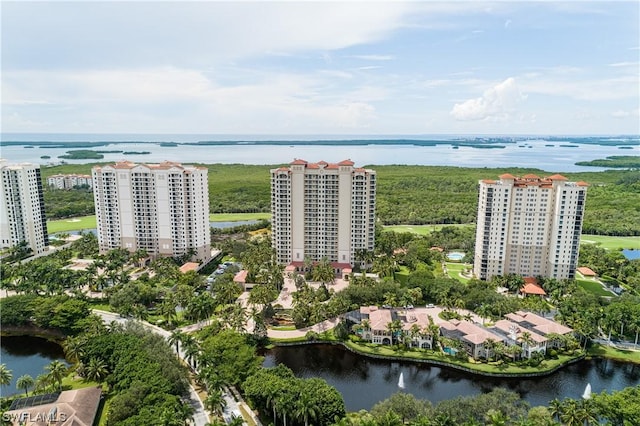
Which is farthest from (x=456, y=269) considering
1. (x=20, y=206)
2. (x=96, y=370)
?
(x=20, y=206)

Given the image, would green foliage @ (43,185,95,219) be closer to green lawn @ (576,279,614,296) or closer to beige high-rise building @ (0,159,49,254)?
beige high-rise building @ (0,159,49,254)

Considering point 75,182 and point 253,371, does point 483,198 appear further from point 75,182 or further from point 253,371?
point 75,182

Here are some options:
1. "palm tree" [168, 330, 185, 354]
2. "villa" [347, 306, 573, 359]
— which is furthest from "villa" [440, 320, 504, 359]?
"palm tree" [168, 330, 185, 354]

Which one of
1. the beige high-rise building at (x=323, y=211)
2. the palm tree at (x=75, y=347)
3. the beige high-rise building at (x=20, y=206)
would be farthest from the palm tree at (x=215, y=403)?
the beige high-rise building at (x=20, y=206)

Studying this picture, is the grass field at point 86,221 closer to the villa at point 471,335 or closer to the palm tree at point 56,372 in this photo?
the palm tree at point 56,372

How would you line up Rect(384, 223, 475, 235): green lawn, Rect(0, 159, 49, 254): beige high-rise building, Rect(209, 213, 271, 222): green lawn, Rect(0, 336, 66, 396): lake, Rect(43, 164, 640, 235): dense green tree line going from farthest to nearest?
Rect(209, 213, 271, 222): green lawn
Rect(43, 164, 640, 235): dense green tree line
Rect(384, 223, 475, 235): green lawn
Rect(0, 159, 49, 254): beige high-rise building
Rect(0, 336, 66, 396): lake
